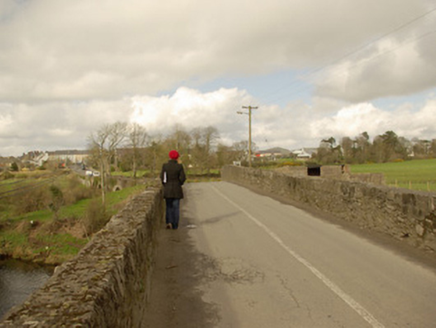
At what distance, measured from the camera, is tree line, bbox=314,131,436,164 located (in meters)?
91.6

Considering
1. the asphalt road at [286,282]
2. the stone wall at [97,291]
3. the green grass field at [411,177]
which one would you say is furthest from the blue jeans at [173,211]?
the green grass field at [411,177]

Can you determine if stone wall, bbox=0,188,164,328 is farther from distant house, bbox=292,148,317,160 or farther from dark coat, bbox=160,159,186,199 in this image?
distant house, bbox=292,148,317,160

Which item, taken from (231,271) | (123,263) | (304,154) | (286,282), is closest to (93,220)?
(231,271)

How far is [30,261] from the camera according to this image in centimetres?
2772

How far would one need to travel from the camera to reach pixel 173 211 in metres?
9.10

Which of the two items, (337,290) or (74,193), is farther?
(74,193)

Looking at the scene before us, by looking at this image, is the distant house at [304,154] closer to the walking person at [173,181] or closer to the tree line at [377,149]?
the tree line at [377,149]

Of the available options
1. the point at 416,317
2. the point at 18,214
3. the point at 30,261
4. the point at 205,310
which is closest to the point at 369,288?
the point at 416,317

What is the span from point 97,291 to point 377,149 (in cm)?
9958

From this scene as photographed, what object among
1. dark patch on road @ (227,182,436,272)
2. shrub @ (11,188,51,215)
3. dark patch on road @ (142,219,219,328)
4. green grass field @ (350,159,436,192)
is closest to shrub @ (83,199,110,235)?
shrub @ (11,188,51,215)

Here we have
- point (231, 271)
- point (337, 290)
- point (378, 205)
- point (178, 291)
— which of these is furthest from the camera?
point (378, 205)

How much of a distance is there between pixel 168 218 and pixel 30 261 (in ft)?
76.2

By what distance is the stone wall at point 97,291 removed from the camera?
7.21ft

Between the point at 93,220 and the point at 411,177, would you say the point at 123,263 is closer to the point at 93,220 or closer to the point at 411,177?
the point at 93,220
